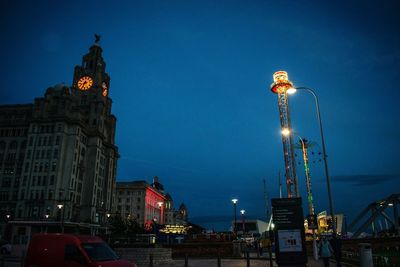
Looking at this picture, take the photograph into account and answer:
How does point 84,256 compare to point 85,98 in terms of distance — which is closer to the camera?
point 84,256

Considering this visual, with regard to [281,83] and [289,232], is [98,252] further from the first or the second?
[281,83]

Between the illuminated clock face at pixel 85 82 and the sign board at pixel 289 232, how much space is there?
350ft

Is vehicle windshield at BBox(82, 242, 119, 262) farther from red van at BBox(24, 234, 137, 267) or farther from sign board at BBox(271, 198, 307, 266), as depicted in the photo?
sign board at BBox(271, 198, 307, 266)

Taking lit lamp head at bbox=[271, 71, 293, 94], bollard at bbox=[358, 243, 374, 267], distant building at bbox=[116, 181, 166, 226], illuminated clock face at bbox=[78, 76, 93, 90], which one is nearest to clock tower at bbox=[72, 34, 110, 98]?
illuminated clock face at bbox=[78, 76, 93, 90]

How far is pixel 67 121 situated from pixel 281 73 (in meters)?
60.3

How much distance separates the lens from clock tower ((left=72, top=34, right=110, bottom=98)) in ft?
365

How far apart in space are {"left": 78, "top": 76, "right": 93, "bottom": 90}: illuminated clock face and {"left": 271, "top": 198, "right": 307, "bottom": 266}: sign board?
4201 inches

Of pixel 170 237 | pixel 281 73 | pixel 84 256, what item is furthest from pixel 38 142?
pixel 84 256

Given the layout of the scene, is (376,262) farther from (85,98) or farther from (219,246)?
(85,98)

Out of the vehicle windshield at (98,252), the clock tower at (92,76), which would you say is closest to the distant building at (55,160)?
the clock tower at (92,76)

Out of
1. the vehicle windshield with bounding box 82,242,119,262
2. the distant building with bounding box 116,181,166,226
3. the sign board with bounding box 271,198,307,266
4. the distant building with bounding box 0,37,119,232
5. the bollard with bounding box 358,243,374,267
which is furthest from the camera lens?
the distant building with bounding box 116,181,166,226

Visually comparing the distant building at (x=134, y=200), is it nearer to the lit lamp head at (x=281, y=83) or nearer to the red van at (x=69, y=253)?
the lit lamp head at (x=281, y=83)

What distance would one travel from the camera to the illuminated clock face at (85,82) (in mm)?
111319

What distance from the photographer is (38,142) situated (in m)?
87.9
